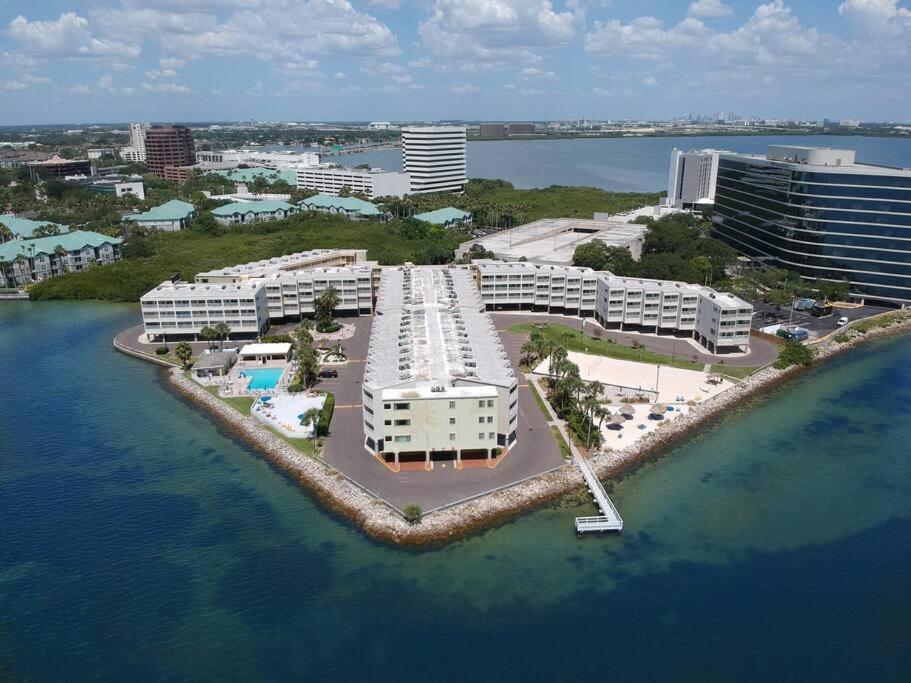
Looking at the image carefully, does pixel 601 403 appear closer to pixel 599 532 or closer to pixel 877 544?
pixel 599 532

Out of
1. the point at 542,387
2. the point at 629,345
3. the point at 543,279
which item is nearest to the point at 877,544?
the point at 542,387

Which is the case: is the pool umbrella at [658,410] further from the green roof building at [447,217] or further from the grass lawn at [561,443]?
the green roof building at [447,217]

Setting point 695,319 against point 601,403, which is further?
point 695,319

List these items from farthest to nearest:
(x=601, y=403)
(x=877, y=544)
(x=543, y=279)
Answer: (x=543, y=279) → (x=601, y=403) → (x=877, y=544)

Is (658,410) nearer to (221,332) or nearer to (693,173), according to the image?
(221,332)

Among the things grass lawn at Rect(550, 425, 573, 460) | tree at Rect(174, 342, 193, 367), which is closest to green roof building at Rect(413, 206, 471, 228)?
tree at Rect(174, 342, 193, 367)

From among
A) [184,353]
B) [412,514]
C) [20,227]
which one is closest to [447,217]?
[20,227]

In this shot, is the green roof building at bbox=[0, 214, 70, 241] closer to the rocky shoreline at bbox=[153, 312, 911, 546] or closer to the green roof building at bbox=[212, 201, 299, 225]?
the green roof building at bbox=[212, 201, 299, 225]

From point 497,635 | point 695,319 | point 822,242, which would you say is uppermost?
point 822,242
